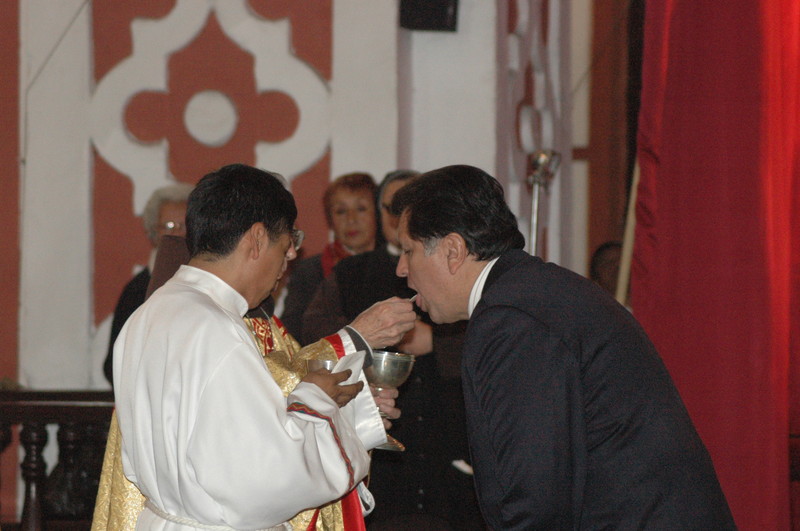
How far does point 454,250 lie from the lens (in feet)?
6.78

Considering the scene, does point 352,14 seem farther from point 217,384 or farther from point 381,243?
point 217,384

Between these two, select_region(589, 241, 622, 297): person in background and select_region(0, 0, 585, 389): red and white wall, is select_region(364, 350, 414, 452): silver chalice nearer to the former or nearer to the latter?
select_region(0, 0, 585, 389): red and white wall

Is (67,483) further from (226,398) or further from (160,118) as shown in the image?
(226,398)

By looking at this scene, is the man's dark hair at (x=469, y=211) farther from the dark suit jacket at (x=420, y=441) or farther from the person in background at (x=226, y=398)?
the dark suit jacket at (x=420, y=441)

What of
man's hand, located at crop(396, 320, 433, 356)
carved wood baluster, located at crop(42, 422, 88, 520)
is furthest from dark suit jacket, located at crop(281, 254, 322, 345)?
carved wood baluster, located at crop(42, 422, 88, 520)

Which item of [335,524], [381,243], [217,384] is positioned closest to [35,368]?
[381,243]

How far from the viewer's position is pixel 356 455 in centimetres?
204

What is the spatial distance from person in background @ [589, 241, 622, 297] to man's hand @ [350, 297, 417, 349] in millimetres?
2915

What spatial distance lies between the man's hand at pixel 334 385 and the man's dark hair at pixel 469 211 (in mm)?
362

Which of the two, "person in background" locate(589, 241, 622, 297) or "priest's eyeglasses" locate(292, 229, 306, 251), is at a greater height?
"priest's eyeglasses" locate(292, 229, 306, 251)

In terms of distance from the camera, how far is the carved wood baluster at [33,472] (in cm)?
387

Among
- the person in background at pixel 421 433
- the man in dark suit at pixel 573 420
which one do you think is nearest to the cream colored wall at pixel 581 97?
the person in background at pixel 421 433

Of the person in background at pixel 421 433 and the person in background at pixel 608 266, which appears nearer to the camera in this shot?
the person in background at pixel 421 433

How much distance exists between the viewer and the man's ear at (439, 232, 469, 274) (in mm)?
2055
